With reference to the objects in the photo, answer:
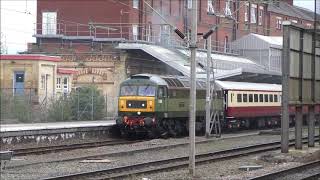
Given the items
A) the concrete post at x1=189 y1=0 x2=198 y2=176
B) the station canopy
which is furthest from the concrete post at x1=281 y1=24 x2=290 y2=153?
the station canopy

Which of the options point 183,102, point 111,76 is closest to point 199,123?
point 183,102

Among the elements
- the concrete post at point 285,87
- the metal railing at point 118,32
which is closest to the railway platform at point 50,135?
the concrete post at point 285,87

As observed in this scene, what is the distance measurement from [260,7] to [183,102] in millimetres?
12331

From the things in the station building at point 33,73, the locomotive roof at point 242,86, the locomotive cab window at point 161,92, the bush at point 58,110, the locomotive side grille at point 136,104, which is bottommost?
the bush at point 58,110

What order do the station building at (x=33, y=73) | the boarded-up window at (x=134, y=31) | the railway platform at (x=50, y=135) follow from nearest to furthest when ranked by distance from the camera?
the railway platform at (x=50, y=135)
the station building at (x=33, y=73)
the boarded-up window at (x=134, y=31)

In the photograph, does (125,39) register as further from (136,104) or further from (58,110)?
(136,104)

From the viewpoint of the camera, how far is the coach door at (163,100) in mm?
30844

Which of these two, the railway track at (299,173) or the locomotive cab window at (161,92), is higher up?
the locomotive cab window at (161,92)

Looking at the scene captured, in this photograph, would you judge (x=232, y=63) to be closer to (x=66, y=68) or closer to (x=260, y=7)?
(x=260, y=7)

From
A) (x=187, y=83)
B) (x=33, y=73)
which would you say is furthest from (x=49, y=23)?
Answer: (x=187, y=83)

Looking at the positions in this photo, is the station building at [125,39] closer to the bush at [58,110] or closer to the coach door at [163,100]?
the bush at [58,110]

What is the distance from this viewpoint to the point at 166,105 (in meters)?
31.3

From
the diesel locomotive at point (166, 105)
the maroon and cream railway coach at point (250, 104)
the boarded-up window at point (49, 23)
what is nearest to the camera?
the diesel locomotive at point (166, 105)

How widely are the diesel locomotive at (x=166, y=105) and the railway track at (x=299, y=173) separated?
12286 millimetres
